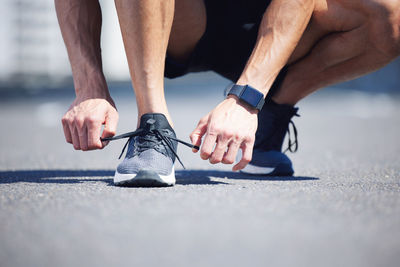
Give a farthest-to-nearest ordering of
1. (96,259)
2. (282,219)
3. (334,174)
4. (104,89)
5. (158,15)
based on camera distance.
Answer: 1. (334,174)
2. (104,89)
3. (158,15)
4. (282,219)
5. (96,259)

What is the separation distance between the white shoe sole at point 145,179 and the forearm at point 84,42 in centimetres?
30

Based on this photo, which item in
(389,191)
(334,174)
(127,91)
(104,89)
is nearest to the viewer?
(389,191)

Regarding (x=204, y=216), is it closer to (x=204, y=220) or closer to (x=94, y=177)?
(x=204, y=220)

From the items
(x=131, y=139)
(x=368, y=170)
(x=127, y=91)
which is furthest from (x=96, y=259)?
(x=127, y=91)

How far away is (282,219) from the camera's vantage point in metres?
1.05

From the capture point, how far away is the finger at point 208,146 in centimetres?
137

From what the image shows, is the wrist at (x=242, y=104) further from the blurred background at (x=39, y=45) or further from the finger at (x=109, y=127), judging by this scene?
the blurred background at (x=39, y=45)

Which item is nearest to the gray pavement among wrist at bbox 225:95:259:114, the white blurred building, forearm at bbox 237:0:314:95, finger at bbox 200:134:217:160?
finger at bbox 200:134:217:160

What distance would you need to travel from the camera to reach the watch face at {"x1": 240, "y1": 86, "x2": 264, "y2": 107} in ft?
4.78

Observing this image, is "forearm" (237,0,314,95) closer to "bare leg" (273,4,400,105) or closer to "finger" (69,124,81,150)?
"bare leg" (273,4,400,105)

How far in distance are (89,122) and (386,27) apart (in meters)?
1.06

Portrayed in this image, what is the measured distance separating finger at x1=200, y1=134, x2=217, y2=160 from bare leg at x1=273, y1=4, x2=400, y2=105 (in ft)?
1.76

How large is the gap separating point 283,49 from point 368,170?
0.69 meters

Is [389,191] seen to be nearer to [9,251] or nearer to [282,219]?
[282,219]
